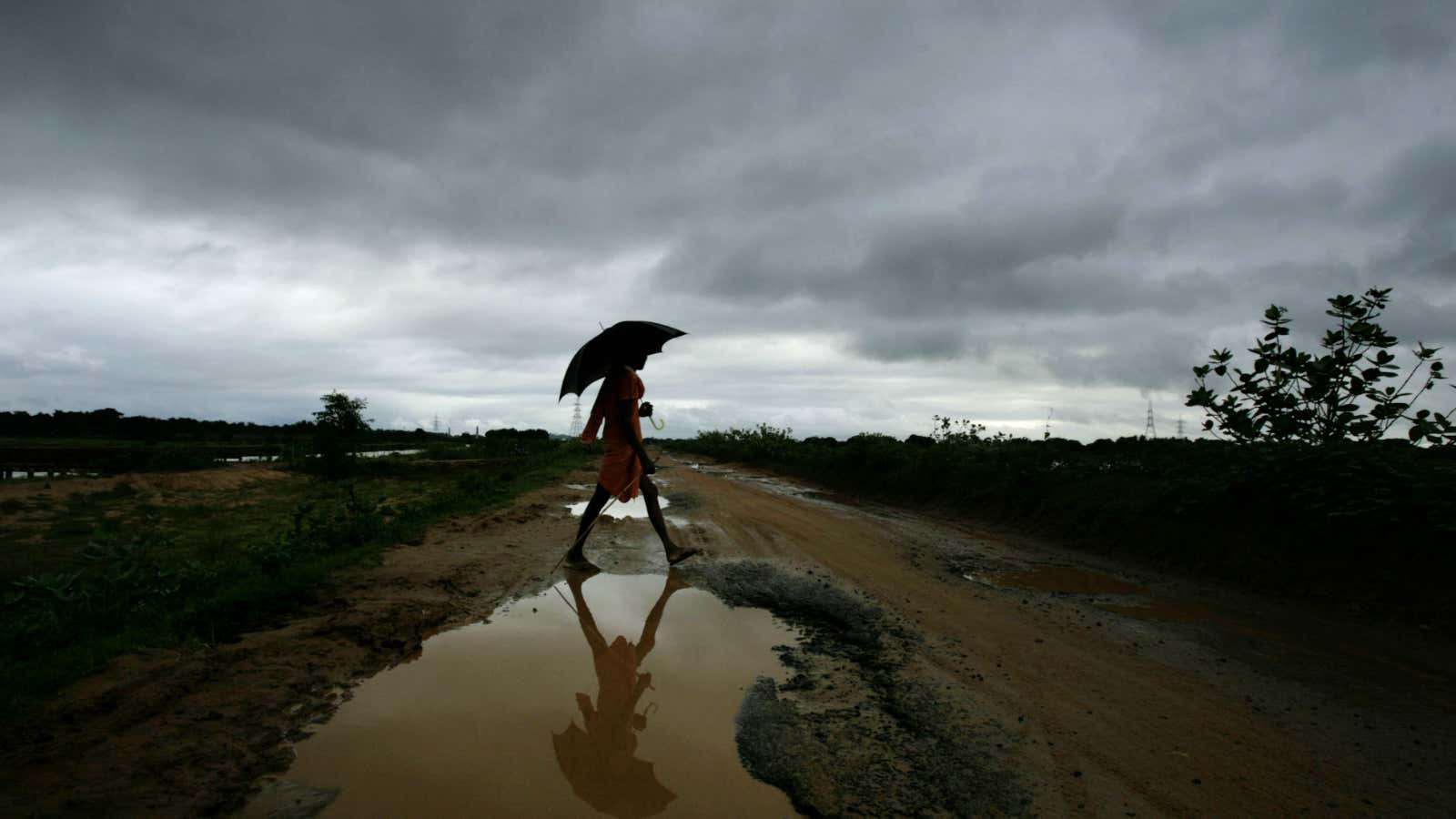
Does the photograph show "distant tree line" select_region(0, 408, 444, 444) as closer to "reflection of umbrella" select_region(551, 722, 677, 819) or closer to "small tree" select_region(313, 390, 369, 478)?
"small tree" select_region(313, 390, 369, 478)

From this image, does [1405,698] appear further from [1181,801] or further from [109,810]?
[109,810]

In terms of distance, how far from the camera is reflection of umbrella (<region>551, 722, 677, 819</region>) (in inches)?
98.1

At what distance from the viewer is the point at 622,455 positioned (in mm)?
6531

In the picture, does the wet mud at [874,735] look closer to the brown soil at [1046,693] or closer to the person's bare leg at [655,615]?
the brown soil at [1046,693]

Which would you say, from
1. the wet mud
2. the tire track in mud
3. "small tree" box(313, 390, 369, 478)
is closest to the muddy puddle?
the wet mud

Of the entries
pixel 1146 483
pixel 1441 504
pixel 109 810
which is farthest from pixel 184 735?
pixel 1146 483

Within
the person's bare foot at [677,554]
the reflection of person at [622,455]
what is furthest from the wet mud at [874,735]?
the reflection of person at [622,455]

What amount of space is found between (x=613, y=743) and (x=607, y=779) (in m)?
0.32

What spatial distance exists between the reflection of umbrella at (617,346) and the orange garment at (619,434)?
0.17 meters

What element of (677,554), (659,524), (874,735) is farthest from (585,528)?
(874,735)

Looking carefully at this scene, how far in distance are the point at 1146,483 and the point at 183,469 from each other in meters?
30.3

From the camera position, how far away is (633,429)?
6457 millimetres

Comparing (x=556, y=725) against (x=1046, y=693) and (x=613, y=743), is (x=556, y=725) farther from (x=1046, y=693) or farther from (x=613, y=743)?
(x=1046, y=693)

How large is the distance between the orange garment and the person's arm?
1 cm
